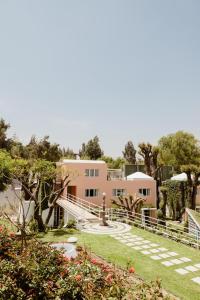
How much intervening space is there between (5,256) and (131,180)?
91.0 ft

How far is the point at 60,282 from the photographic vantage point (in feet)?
22.1

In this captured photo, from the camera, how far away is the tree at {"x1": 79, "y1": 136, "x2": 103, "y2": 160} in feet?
228

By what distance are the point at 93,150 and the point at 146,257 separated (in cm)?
5668

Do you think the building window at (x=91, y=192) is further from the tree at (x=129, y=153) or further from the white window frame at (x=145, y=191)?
the tree at (x=129, y=153)

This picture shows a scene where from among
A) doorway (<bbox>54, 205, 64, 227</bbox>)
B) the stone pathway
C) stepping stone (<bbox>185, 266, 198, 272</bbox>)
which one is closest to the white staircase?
the stone pathway

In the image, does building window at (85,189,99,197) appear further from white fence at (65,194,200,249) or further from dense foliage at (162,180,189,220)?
dense foliage at (162,180,189,220)

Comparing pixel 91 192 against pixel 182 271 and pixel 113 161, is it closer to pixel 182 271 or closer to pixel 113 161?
pixel 182 271

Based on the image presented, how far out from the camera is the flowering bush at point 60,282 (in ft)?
19.8

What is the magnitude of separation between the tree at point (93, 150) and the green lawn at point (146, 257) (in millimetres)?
49850

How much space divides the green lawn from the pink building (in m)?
13.9

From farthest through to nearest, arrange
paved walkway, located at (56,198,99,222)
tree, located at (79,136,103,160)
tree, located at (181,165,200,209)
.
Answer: tree, located at (79,136,103,160), tree, located at (181,165,200,209), paved walkway, located at (56,198,99,222)

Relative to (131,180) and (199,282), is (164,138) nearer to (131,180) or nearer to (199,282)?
(131,180)

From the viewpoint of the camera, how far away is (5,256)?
9.42 meters

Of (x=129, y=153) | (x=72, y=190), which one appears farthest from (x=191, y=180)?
(x=129, y=153)
